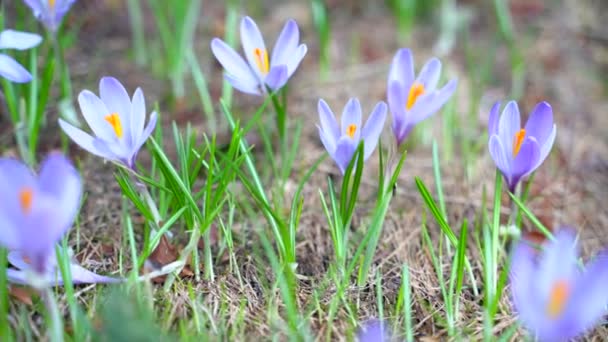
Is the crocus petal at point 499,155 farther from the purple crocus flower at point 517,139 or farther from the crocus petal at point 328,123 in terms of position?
the crocus petal at point 328,123

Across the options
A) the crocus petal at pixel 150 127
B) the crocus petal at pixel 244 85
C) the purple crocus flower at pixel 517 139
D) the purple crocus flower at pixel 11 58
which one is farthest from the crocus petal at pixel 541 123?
the purple crocus flower at pixel 11 58

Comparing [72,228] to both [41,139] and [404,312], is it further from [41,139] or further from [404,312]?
[404,312]

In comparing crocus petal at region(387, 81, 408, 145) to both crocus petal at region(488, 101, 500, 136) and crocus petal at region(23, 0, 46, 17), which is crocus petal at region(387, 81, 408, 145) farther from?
crocus petal at region(23, 0, 46, 17)

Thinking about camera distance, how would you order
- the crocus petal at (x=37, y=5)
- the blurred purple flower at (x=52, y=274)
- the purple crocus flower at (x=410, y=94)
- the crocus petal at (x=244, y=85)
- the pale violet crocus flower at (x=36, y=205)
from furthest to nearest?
the crocus petal at (x=37, y=5)
the crocus petal at (x=244, y=85)
the purple crocus flower at (x=410, y=94)
the blurred purple flower at (x=52, y=274)
the pale violet crocus flower at (x=36, y=205)

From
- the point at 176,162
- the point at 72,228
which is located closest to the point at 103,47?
the point at 176,162

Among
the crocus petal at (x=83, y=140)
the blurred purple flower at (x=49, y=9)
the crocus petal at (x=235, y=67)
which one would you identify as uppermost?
the blurred purple flower at (x=49, y=9)

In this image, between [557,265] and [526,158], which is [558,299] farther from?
[526,158]

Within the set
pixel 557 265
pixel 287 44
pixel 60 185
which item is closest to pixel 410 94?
pixel 287 44

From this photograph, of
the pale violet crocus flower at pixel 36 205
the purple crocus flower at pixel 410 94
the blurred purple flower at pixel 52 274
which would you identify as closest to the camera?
the pale violet crocus flower at pixel 36 205

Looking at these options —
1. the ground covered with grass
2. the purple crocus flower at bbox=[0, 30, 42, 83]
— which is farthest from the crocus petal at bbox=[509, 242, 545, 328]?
the purple crocus flower at bbox=[0, 30, 42, 83]
